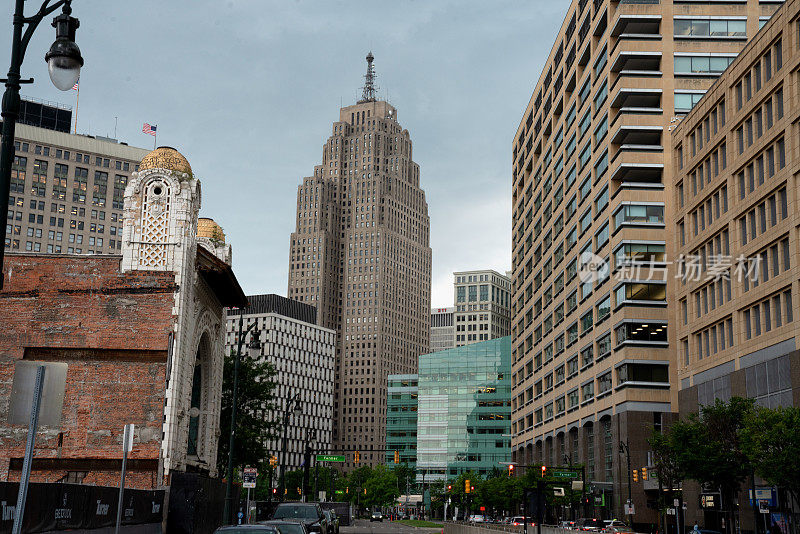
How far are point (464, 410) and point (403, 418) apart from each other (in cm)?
2461

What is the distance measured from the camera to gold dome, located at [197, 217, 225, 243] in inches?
2297

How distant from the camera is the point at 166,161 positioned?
1697 inches

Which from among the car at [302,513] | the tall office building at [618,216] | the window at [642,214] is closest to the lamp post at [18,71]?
the car at [302,513]

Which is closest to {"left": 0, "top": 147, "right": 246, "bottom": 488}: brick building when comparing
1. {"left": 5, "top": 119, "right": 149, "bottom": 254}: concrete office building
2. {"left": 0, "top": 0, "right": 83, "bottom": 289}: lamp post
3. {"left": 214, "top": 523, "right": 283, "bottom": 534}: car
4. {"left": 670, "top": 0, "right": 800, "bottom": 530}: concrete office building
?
{"left": 214, "top": 523, "right": 283, "bottom": 534}: car

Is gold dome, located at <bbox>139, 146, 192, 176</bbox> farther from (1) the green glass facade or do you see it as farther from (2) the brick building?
(1) the green glass facade

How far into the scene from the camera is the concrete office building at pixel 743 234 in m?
51.6

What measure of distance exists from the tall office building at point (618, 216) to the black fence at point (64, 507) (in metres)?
56.9

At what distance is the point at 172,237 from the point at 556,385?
7125 cm

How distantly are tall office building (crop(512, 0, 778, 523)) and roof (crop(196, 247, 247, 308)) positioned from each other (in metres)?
40.4

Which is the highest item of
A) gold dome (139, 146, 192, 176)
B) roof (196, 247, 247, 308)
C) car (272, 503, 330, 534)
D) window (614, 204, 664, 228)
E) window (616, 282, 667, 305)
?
window (614, 204, 664, 228)

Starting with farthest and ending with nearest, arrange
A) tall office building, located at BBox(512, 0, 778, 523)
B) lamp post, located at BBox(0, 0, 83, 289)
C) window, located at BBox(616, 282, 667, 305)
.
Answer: window, located at BBox(616, 282, 667, 305), tall office building, located at BBox(512, 0, 778, 523), lamp post, located at BBox(0, 0, 83, 289)

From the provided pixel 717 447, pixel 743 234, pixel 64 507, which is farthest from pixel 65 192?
pixel 64 507

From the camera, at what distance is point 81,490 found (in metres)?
24.0

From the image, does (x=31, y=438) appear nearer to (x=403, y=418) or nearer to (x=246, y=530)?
(x=246, y=530)
